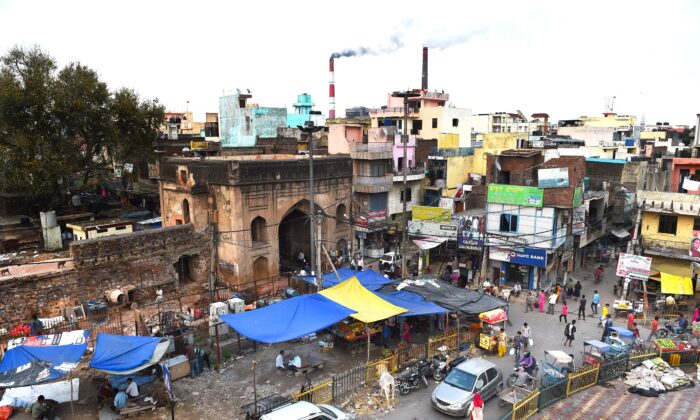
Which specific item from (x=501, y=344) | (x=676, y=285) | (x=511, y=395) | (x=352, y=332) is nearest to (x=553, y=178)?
(x=676, y=285)

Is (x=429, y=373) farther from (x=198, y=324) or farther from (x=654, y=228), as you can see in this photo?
(x=654, y=228)

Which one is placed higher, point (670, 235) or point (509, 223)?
point (509, 223)

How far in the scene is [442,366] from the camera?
15.4 metres

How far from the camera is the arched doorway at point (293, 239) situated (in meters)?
31.0

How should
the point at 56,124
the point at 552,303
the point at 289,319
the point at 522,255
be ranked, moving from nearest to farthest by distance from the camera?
the point at 289,319, the point at 552,303, the point at 522,255, the point at 56,124

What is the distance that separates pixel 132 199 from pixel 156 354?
113 ft

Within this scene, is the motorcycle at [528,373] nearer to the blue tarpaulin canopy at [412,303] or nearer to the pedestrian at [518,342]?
the pedestrian at [518,342]

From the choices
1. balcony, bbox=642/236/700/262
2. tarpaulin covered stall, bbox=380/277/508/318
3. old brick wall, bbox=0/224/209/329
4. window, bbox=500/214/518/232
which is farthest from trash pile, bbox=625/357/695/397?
old brick wall, bbox=0/224/209/329

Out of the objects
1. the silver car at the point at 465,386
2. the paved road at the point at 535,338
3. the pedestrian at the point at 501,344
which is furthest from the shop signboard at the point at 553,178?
the silver car at the point at 465,386

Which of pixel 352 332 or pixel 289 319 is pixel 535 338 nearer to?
pixel 352 332

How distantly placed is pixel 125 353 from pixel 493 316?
506 inches

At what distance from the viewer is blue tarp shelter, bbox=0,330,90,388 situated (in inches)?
483

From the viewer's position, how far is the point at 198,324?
1941cm

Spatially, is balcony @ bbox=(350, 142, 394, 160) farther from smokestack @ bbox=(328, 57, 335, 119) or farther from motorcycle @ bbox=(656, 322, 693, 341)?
smokestack @ bbox=(328, 57, 335, 119)
